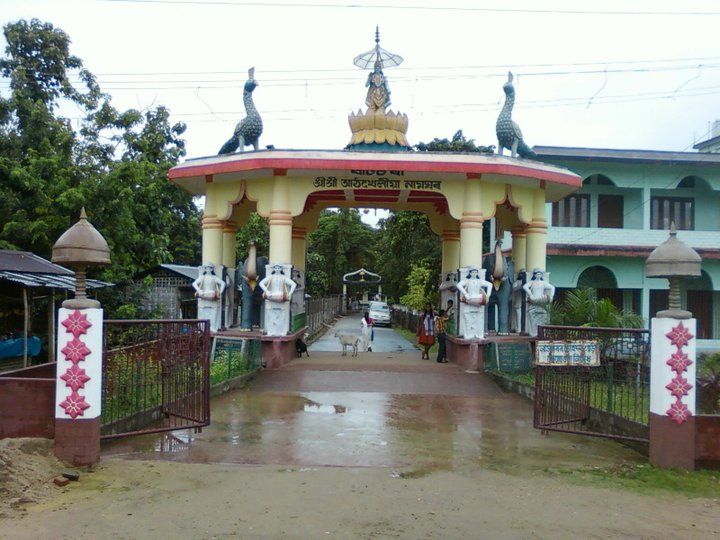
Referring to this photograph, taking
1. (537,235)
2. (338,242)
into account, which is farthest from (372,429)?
(338,242)

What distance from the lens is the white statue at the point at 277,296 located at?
14.6 m

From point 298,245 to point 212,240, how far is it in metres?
4.53

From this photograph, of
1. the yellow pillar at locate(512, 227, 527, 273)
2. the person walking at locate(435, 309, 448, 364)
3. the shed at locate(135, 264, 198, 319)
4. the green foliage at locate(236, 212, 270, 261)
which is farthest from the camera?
the green foliage at locate(236, 212, 270, 261)

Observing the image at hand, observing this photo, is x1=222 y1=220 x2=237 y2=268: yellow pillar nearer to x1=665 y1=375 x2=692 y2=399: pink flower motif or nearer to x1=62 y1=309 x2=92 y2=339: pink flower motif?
x1=62 y1=309 x2=92 y2=339: pink flower motif

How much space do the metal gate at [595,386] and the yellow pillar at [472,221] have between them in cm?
594

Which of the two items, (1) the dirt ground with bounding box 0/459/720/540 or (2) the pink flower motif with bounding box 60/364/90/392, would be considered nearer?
(1) the dirt ground with bounding box 0/459/720/540

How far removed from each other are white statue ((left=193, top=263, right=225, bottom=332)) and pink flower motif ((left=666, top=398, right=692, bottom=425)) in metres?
10.9

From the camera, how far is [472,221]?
1509 cm

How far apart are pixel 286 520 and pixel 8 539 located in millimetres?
2102

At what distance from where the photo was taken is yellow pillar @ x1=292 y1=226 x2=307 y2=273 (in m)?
20.3

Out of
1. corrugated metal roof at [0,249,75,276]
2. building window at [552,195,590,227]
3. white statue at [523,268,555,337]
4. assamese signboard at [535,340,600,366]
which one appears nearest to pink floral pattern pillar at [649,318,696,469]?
assamese signboard at [535,340,600,366]

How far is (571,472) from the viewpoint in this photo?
7234mm

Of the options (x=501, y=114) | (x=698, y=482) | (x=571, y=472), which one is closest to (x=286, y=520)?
(x=571, y=472)

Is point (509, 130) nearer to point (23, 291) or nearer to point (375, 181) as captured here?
point (375, 181)
